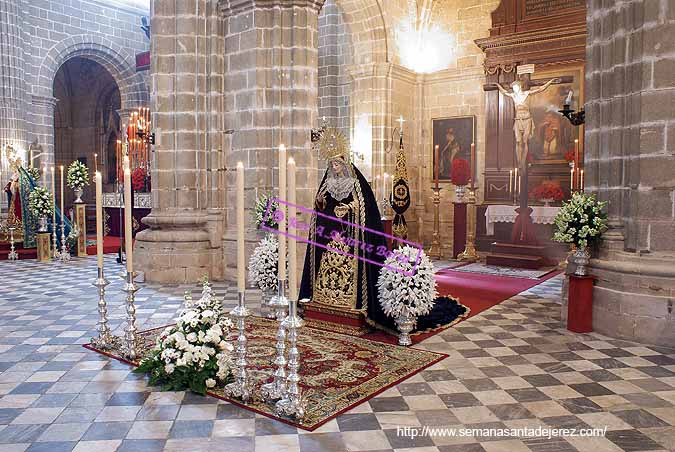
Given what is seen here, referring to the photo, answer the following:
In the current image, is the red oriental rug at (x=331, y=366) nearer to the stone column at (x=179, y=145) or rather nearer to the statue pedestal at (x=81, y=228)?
the stone column at (x=179, y=145)

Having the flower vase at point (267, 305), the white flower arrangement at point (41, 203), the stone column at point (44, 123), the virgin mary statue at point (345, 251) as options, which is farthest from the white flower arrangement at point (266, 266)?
the stone column at point (44, 123)

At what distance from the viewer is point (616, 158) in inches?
236

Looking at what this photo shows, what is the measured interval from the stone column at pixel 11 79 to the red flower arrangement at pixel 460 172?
11389 mm

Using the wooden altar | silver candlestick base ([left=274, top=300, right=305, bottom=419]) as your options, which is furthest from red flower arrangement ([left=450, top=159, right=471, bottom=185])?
silver candlestick base ([left=274, top=300, right=305, bottom=419])

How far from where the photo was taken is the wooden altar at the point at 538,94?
1168 centimetres

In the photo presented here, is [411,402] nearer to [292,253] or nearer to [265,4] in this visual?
[292,253]

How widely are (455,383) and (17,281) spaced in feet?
25.5

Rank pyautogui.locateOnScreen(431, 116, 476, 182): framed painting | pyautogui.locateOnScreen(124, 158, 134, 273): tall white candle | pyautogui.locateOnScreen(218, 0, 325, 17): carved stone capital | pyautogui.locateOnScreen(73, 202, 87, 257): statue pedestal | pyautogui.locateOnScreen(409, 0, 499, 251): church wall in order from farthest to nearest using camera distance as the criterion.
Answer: pyautogui.locateOnScreen(431, 116, 476, 182): framed painting → pyautogui.locateOnScreen(409, 0, 499, 251): church wall → pyautogui.locateOnScreen(73, 202, 87, 257): statue pedestal → pyautogui.locateOnScreen(218, 0, 325, 17): carved stone capital → pyautogui.locateOnScreen(124, 158, 134, 273): tall white candle

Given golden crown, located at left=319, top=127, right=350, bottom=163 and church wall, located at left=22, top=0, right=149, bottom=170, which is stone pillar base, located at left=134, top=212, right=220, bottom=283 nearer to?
golden crown, located at left=319, top=127, right=350, bottom=163

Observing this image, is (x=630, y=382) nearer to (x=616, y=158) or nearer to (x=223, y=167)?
(x=616, y=158)

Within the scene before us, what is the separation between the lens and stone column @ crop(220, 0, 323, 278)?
8492 millimetres

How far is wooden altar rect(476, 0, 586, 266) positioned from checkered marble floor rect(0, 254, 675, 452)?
6337mm

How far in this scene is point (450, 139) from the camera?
44.1 ft

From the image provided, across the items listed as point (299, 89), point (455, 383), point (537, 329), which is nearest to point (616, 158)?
point (537, 329)
